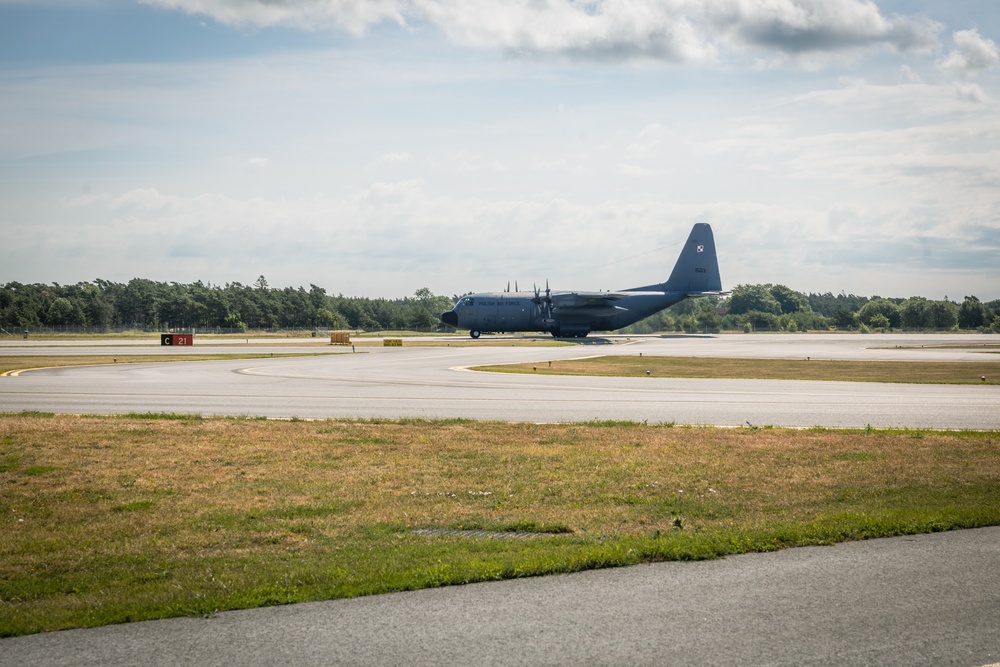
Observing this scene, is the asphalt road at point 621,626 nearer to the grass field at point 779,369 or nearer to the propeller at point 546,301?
the grass field at point 779,369

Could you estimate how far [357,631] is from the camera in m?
6.53

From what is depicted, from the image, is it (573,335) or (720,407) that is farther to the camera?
(573,335)

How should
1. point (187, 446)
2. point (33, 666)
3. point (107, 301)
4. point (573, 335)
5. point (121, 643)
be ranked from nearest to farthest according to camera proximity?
1. point (33, 666)
2. point (121, 643)
3. point (187, 446)
4. point (573, 335)
5. point (107, 301)

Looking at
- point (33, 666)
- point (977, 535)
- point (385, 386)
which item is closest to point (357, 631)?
point (33, 666)

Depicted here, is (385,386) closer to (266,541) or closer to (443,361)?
(443,361)

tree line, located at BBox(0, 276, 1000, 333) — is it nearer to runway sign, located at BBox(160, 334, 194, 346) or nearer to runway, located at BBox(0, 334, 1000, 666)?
runway sign, located at BBox(160, 334, 194, 346)

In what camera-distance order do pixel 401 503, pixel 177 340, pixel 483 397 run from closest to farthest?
1. pixel 401 503
2. pixel 483 397
3. pixel 177 340

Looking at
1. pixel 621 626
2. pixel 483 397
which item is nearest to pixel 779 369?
pixel 483 397

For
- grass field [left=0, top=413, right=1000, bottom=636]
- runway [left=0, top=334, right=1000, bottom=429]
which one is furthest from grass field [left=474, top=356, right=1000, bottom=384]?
grass field [left=0, top=413, right=1000, bottom=636]

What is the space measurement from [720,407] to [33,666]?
20.7m

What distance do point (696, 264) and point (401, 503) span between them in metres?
73.6

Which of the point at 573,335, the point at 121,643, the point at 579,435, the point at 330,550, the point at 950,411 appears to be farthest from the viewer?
the point at 573,335

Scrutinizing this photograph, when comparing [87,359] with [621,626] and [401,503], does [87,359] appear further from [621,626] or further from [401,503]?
[621,626]

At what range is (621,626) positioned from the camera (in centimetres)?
660
